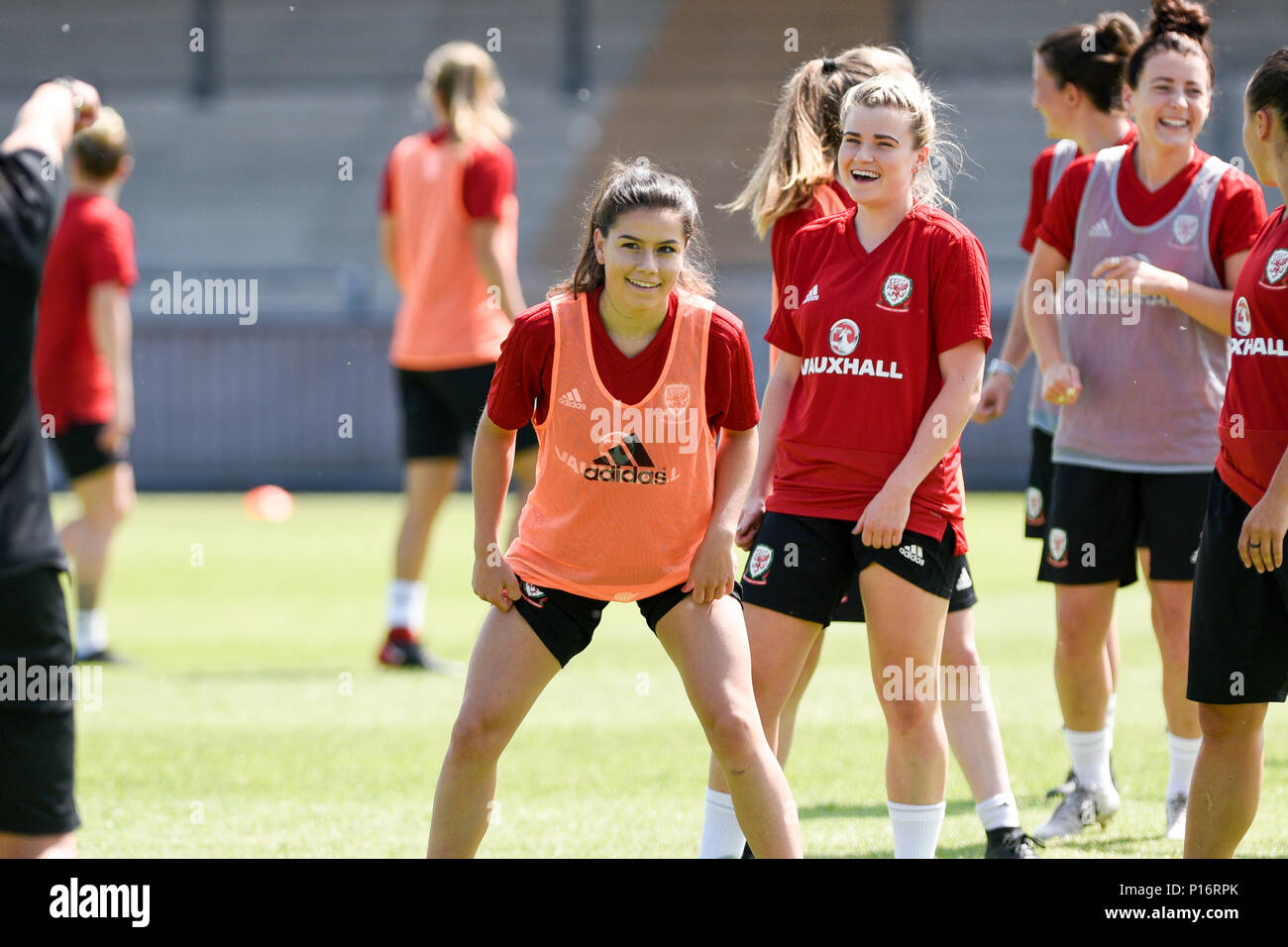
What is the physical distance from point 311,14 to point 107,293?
2162 cm

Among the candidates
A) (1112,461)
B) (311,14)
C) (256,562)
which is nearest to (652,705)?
(1112,461)

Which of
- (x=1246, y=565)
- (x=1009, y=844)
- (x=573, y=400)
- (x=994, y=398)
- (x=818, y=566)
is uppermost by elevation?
(x=573, y=400)

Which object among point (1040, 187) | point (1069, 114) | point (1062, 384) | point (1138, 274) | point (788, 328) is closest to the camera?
point (788, 328)

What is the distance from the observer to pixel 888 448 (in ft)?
13.9

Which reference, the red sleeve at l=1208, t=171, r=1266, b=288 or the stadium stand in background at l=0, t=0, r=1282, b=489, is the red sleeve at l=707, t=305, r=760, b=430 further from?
the stadium stand in background at l=0, t=0, r=1282, b=489

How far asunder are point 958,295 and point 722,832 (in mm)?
1571

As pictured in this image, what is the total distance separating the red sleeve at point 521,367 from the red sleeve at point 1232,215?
2.25 m

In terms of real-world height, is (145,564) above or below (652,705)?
below

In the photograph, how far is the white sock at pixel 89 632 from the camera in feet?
28.0

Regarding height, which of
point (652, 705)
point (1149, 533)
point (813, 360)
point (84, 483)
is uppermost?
point (813, 360)

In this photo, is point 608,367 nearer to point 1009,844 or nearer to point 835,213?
A: point 835,213

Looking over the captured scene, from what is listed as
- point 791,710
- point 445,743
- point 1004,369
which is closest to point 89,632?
point 445,743

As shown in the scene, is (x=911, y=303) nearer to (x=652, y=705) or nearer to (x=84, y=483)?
(x=652, y=705)
